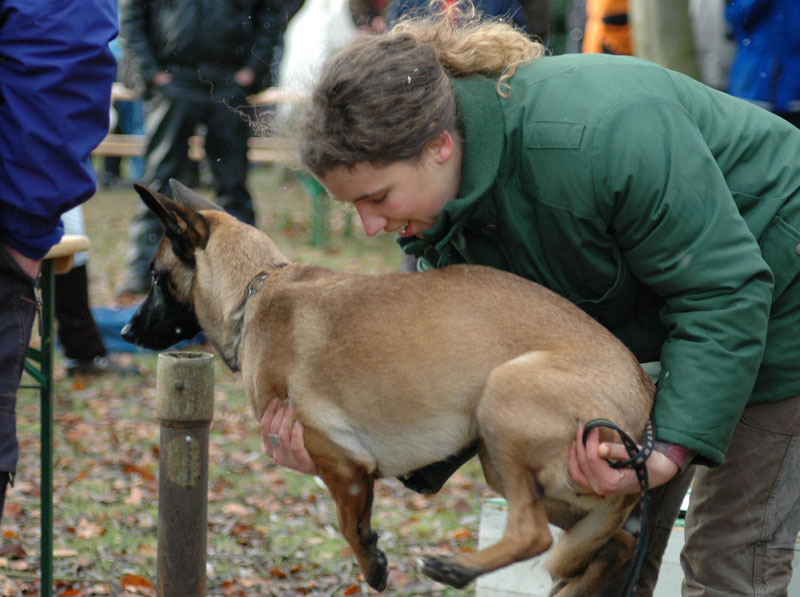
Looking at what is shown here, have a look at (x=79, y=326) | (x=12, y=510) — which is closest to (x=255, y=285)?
(x=12, y=510)

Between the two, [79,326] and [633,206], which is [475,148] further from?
[79,326]

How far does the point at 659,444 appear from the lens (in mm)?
2367

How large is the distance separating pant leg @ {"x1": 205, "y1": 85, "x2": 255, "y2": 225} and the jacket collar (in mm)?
5567

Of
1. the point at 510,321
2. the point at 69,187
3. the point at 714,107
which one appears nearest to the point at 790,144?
the point at 714,107

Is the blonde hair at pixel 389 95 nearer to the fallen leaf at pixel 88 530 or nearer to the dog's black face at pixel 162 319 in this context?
the dog's black face at pixel 162 319

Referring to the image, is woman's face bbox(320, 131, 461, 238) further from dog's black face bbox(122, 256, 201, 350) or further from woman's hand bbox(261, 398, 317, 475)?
dog's black face bbox(122, 256, 201, 350)

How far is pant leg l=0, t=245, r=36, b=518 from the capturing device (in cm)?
270

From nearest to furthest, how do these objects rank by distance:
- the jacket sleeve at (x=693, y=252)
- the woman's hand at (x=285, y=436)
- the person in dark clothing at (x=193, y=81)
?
the jacket sleeve at (x=693, y=252)
the woman's hand at (x=285, y=436)
the person in dark clothing at (x=193, y=81)

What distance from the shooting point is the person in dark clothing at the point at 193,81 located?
7.66 metres

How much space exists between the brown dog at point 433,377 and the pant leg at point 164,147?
4.79 metres

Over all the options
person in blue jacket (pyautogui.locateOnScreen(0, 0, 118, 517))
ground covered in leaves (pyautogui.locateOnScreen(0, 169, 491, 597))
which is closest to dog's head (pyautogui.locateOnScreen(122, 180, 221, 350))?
person in blue jacket (pyautogui.locateOnScreen(0, 0, 118, 517))

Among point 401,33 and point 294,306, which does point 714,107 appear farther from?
point 294,306

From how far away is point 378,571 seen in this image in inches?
123

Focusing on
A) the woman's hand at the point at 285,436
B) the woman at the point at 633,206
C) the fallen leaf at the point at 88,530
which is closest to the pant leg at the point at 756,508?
the woman at the point at 633,206
